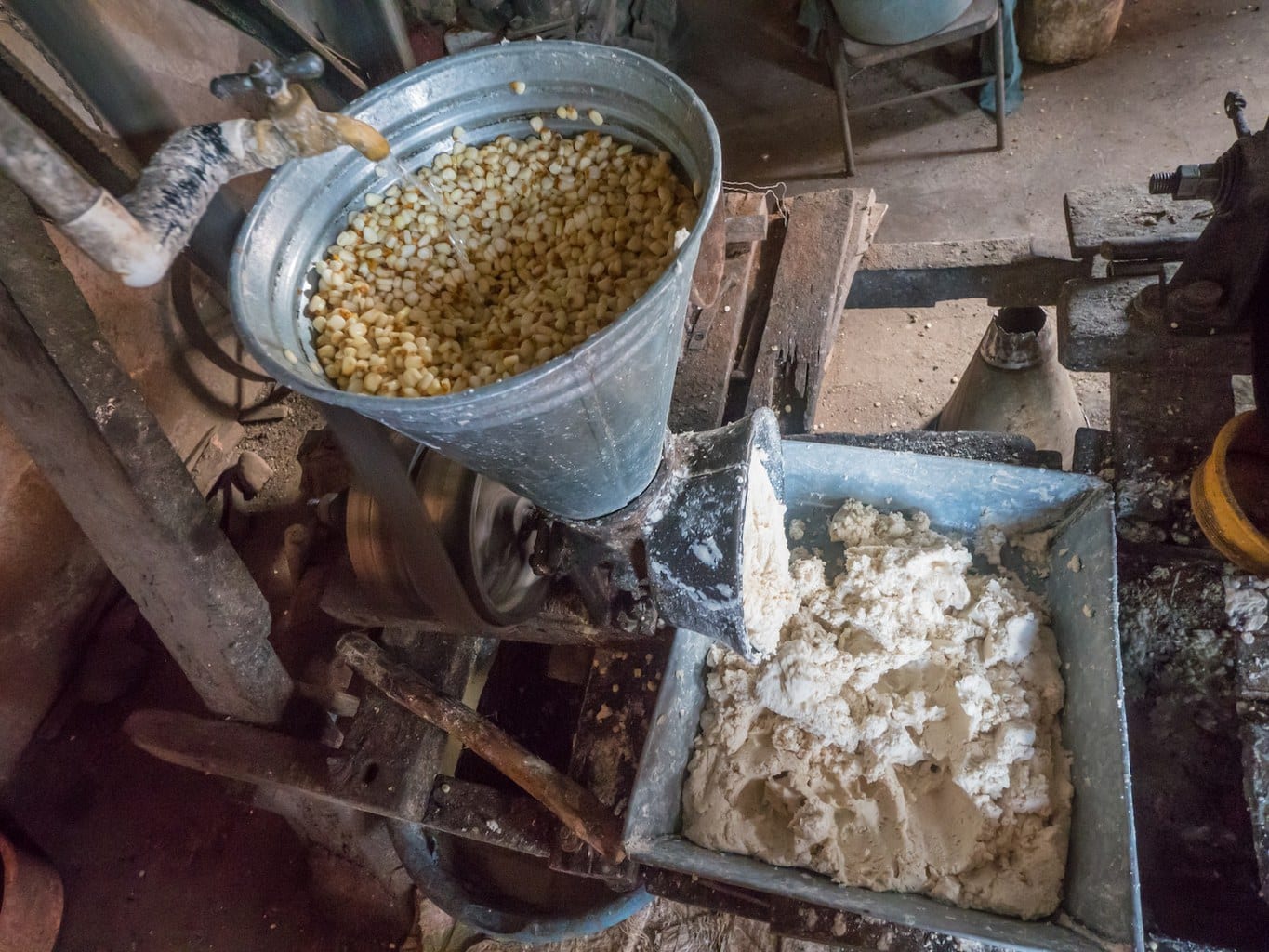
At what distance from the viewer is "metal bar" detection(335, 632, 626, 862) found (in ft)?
5.75

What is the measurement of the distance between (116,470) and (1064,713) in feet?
7.36

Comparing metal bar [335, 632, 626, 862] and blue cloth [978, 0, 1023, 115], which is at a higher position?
blue cloth [978, 0, 1023, 115]

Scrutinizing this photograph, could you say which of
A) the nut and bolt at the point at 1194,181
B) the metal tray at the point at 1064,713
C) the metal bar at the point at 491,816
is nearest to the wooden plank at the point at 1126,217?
the nut and bolt at the point at 1194,181

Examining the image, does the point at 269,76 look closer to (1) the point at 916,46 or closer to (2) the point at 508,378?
(2) the point at 508,378

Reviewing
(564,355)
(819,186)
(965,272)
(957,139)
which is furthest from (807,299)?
(957,139)

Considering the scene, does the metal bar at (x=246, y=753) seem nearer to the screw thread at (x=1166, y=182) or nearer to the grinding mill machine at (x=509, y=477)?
the grinding mill machine at (x=509, y=477)

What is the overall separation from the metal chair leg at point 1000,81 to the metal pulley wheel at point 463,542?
3.60m

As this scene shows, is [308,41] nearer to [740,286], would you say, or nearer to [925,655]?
[740,286]

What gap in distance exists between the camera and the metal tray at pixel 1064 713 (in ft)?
4.60

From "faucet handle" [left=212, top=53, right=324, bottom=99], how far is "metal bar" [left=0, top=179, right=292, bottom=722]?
3.06 feet

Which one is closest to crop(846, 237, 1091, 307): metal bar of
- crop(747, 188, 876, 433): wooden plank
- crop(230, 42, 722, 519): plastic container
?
crop(747, 188, 876, 433): wooden plank

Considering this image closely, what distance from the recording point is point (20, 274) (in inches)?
63.5

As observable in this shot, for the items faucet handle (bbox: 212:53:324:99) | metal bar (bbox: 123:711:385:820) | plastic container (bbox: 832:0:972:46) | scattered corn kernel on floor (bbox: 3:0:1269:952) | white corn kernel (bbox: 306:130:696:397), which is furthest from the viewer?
plastic container (bbox: 832:0:972:46)

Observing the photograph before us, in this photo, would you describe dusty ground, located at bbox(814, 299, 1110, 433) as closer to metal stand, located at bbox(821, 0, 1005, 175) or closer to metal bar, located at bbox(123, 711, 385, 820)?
metal stand, located at bbox(821, 0, 1005, 175)
